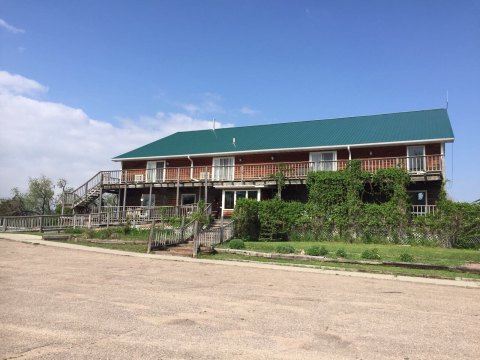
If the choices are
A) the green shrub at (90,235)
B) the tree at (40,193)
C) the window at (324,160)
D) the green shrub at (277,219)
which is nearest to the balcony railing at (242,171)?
the window at (324,160)

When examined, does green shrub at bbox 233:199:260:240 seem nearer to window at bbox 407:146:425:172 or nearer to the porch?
the porch

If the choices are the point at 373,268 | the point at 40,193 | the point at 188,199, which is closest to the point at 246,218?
the point at 373,268

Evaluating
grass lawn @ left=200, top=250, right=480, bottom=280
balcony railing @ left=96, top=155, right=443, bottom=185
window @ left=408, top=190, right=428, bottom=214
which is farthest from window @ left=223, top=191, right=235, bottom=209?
Result: grass lawn @ left=200, top=250, right=480, bottom=280

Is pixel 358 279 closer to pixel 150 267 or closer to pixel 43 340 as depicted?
pixel 150 267

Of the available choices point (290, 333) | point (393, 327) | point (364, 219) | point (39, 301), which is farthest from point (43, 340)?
point (364, 219)

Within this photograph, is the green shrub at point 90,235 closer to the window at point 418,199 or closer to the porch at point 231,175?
the porch at point 231,175

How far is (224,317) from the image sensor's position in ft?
21.3

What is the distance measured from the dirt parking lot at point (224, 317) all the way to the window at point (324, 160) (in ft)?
54.3

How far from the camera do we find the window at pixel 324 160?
2762 cm

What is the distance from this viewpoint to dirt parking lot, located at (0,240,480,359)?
4.84m

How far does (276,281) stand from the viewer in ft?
35.8

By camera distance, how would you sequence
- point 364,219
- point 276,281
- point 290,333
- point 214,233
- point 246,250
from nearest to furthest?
point 290,333 → point 276,281 → point 246,250 → point 214,233 → point 364,219

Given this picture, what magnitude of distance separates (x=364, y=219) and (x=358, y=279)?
11871 mm

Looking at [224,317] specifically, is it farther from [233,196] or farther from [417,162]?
[233,196]
